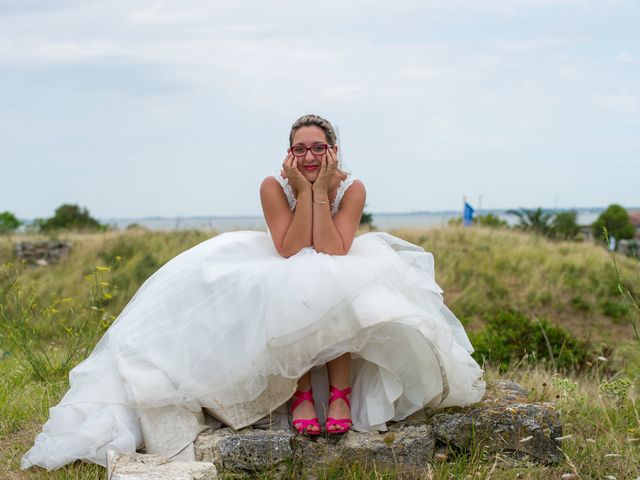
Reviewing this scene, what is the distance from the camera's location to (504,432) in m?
4.22

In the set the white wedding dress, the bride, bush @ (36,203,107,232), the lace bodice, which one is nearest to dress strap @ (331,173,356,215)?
the lace bodice

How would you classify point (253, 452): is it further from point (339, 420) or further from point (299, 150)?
point (299, 150)

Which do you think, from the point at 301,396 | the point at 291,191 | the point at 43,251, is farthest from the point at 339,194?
the point at 43,251

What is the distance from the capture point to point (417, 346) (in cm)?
408

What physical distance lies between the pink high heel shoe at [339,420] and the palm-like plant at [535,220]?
19101 millimetres

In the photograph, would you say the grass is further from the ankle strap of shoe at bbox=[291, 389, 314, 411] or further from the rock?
the ankle strap of shoe at bbox=[291, 389, 314, 411]

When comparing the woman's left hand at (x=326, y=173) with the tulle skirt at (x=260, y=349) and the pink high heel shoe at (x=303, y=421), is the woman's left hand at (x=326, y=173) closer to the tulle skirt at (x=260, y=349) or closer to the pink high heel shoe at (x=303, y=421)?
the tulle skirt at (x=260, y=349)

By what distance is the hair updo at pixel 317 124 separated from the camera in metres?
4.72

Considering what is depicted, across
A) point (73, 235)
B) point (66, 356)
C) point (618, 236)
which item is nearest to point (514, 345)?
point (66, 356)

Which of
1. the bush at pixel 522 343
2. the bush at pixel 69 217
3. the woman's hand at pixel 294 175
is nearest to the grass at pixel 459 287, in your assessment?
the bush at pixel 522 343

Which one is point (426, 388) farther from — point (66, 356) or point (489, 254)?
point (489, 254)

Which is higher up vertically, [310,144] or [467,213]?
[310,144]

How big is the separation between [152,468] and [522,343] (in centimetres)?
748

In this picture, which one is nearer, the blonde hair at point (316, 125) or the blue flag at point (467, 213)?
the blonde hair at point (316, 125)
